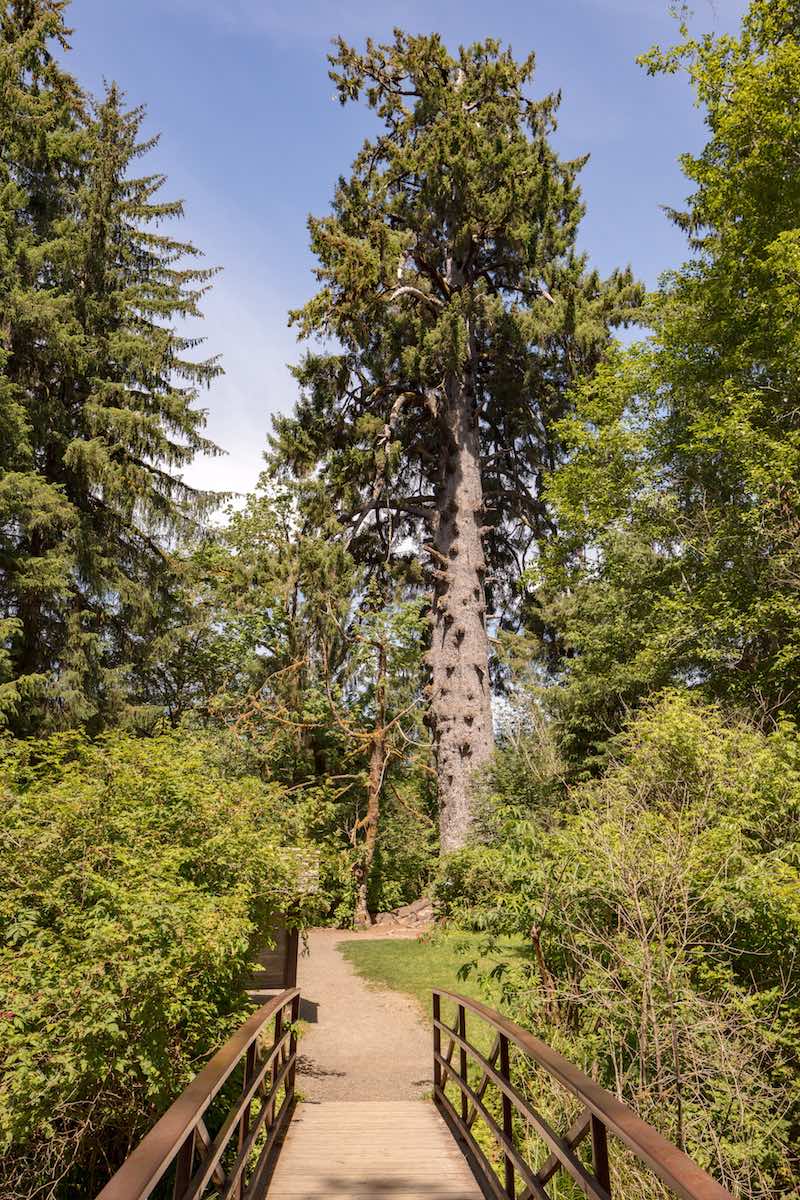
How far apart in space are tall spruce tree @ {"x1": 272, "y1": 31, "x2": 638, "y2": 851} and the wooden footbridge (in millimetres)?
11188

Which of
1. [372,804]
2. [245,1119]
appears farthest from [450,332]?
[245,1119]

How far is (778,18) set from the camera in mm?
15328

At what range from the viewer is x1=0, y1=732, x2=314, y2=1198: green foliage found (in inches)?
191

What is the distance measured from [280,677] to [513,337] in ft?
35.6

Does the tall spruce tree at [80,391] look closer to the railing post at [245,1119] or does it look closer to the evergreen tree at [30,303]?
the evergreen tree at [30,303]

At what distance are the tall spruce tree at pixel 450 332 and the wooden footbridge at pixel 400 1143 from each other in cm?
1119

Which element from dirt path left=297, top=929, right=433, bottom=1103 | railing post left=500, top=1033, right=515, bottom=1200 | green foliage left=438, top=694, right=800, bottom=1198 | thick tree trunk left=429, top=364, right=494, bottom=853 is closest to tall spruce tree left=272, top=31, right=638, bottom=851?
thick tree trunk left=429, top=364, right=494, bottom=853

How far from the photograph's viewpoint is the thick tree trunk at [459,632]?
58.4 feet

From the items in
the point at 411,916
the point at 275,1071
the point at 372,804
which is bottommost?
the point at 411,916

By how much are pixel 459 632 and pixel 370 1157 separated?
14.3 meters

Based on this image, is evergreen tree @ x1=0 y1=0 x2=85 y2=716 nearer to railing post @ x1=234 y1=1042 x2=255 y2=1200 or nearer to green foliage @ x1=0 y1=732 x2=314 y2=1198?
green foliage @ x1=0 y1=732 x2=314 y2=1198

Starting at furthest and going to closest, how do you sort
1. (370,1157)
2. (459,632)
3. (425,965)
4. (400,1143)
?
1. (459,632)
2. (425,965)
3. (400,1143)
4. (370,1157)

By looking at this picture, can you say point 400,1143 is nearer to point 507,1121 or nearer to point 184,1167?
point 507,1121

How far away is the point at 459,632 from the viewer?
18859 millimetres
